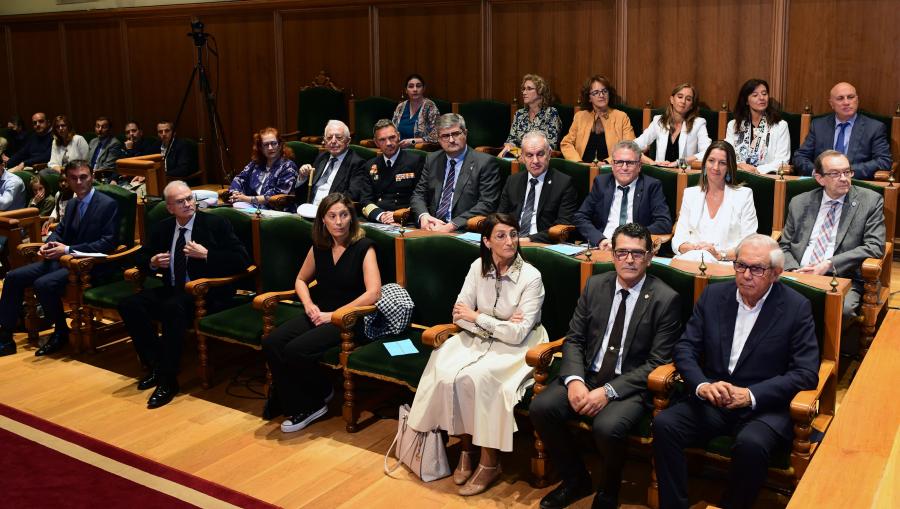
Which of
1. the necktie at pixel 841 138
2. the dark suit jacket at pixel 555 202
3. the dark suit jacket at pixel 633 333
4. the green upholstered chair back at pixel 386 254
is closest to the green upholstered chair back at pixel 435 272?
the green upholstered chair back at pixel 386 254

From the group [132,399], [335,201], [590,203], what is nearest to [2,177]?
[132,399]

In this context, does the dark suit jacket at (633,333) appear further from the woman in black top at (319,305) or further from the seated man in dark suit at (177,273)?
the seated man in dark suit at (177,273)

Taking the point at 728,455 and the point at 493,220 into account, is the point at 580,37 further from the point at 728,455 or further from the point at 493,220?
the point at 728,455

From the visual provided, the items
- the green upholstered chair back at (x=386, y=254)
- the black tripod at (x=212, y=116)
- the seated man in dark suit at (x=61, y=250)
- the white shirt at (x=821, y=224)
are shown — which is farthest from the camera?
the black tripod at (x=212, y=116)

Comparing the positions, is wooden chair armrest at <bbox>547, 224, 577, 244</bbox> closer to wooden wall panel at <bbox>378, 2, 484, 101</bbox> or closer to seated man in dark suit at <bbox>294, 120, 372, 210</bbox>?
seated man in dark suit at <bbox>294, 120, 372, 210</bbox>

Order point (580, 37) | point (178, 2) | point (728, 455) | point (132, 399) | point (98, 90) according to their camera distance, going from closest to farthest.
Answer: point (728, 455), point (132, 399), point (580, 37), point (178, 2), point (98, 90)

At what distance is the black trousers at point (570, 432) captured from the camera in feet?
9.47

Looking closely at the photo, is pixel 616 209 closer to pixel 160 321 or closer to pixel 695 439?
pixel 695 439

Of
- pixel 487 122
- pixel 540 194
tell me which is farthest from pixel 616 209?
pixel 487 122

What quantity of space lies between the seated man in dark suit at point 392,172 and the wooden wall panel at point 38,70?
5.86 meters

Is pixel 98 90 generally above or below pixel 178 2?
below

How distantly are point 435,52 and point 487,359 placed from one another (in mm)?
4277

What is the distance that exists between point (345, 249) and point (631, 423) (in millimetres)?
1541

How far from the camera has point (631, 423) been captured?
2.91 m
